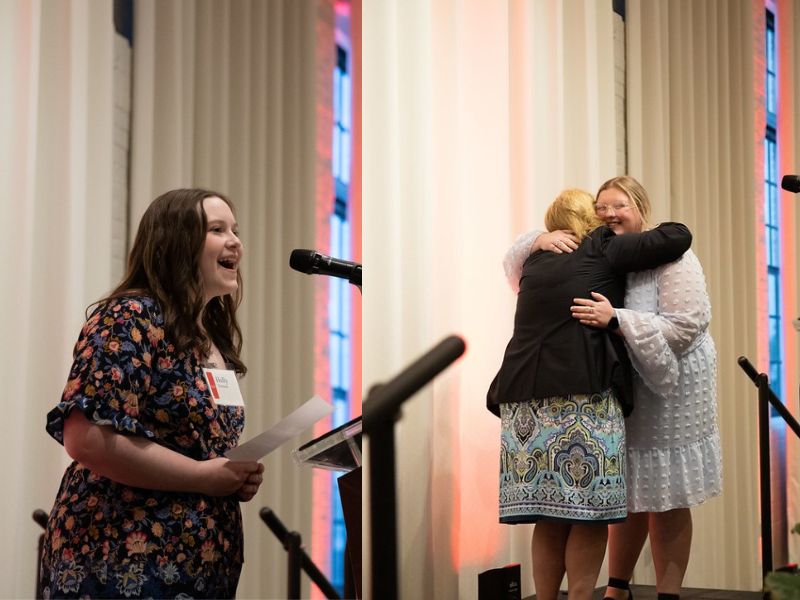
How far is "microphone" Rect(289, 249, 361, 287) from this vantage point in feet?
7.13

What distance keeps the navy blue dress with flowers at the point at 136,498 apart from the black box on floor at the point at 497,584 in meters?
1.76

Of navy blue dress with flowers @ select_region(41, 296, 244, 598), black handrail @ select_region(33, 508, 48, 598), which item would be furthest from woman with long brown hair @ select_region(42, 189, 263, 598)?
black handrail @ select_region(33, 508, 48, 598)

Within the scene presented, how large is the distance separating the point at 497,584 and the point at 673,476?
2.44 ft

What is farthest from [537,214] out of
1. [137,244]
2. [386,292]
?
[137,244]

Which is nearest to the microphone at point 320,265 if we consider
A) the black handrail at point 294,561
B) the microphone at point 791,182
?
the black handrail at point 294,561

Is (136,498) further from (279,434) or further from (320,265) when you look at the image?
(320,265)

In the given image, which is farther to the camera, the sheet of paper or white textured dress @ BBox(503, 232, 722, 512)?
white textured dress @ BBox(503, 232, 722, 512)

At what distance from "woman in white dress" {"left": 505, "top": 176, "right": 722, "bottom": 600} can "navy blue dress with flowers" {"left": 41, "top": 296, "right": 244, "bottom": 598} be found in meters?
1.46

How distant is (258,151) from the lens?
3.92 meters

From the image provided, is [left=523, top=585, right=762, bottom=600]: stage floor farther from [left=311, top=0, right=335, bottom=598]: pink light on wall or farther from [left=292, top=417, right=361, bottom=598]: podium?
[left=292, top=417, right=361, bottom=598]: podium

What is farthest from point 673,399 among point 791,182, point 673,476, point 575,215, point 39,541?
point 39,541

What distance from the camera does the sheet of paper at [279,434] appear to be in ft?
5.51

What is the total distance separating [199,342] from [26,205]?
1.44 m

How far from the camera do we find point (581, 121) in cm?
451
